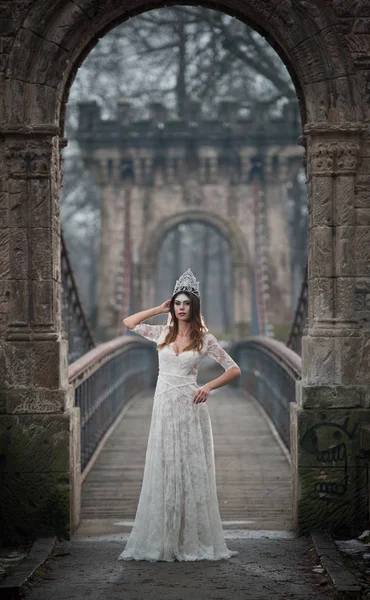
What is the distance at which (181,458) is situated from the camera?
22.0ft

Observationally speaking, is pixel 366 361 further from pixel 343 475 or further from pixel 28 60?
pixel 28 60

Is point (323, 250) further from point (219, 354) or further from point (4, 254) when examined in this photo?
point (4, 254)

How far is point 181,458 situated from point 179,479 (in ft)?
0.45

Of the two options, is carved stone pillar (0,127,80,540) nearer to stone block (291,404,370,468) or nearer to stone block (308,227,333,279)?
stone block (291,404,370,468)

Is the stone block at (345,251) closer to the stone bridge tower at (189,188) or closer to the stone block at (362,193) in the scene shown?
the stone block at (362,193)

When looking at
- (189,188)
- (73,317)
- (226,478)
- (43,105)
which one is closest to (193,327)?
(43,105)

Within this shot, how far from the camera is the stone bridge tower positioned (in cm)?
2448

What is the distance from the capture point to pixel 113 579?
623 cm

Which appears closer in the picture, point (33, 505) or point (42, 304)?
point (33, 505)

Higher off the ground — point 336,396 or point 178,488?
point 336,396

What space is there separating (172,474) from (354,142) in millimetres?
2831

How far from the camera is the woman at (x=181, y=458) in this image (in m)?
6.64

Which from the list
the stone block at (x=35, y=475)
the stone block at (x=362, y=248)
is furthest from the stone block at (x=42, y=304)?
the stone block at (x=362, y=248)

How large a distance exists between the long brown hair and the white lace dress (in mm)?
46
